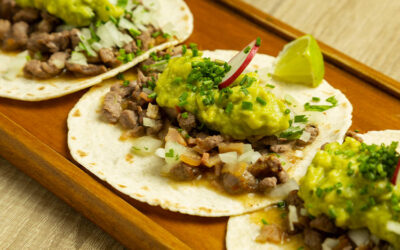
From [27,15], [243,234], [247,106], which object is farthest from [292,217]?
[27,15]

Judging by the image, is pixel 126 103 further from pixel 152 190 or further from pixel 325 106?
pixel 325 106

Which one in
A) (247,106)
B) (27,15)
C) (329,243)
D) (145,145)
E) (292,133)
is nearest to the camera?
(329,243)

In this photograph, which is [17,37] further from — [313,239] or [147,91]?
[313,239]

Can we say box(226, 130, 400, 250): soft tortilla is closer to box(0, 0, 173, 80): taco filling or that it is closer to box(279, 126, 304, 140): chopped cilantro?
box(279, 126, 304, 140): chopped cilantro

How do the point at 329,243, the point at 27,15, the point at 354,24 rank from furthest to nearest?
1. the point at 354,24
2. the point at 27,15
3. the point at 329,243

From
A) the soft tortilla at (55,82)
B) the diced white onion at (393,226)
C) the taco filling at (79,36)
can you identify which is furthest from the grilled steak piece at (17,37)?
the diced white onion at (393,226)

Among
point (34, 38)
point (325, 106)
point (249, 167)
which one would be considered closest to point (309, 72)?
point (325, 106)
